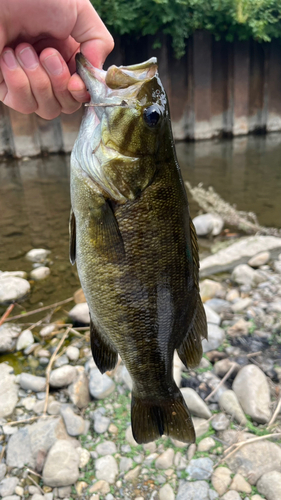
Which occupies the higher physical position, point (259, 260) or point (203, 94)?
point (203, 94)

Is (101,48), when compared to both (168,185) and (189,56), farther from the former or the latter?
(189,56)

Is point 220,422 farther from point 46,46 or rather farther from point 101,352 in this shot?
point 46,46

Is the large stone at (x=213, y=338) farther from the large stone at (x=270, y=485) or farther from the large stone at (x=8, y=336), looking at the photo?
the large stone at (x=8, y=336)

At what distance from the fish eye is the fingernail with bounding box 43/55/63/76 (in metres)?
0.51

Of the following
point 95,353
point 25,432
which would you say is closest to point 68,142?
point 25,432

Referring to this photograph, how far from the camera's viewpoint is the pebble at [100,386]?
2939mm

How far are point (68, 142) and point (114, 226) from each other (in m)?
11.2

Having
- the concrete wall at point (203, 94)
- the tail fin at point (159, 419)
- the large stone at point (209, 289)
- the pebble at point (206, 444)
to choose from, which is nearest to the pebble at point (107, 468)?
the pebble at point (206, 444)

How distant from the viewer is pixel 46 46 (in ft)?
5.84

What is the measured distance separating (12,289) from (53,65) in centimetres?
345

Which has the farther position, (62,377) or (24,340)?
(24,340)

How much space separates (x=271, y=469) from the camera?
7.57ft

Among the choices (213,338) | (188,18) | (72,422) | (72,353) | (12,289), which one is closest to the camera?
(72,422)

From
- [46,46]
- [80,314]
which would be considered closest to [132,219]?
[46,46]
